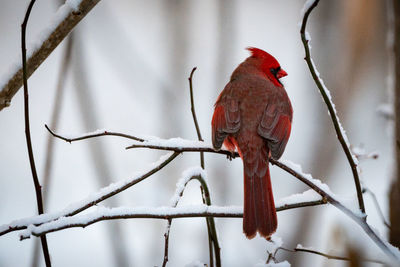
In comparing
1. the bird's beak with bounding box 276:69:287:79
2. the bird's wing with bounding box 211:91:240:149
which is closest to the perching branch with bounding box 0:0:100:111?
the bird's wing with bounding box 211:91:240:149

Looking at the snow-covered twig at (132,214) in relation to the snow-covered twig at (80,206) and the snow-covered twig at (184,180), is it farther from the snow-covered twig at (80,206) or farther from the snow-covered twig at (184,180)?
the snow-covered twig at (184,180)

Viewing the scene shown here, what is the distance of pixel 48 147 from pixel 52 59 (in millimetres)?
3201

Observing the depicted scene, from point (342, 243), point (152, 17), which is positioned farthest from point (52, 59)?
point (342, 243)

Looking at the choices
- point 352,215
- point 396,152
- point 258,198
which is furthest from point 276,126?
point 352,215

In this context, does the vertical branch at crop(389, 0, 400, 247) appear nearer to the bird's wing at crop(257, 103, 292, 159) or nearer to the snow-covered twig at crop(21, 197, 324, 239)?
the snow-covered twig at crop(21, 197, 324, 239)

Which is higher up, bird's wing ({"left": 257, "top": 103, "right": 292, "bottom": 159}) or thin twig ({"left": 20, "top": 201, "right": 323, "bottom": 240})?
bird's wing ({"left": 257, "top": 103, "right": 292, "bottom": 159})

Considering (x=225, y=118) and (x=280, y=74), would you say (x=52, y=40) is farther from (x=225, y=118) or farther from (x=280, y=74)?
(x=280, y=74)

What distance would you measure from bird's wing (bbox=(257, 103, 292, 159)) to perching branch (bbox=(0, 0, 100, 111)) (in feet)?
3.64

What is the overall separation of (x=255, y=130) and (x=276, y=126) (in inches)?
4.5

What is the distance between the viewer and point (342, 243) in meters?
0.79

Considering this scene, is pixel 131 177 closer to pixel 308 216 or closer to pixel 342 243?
pixel 342 243

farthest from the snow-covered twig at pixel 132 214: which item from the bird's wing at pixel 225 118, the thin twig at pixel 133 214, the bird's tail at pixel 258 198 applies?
the bird's wing at pixel 225 118

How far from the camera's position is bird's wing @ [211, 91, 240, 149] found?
8.02 ft

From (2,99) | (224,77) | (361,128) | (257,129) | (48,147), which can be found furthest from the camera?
(361,128)
